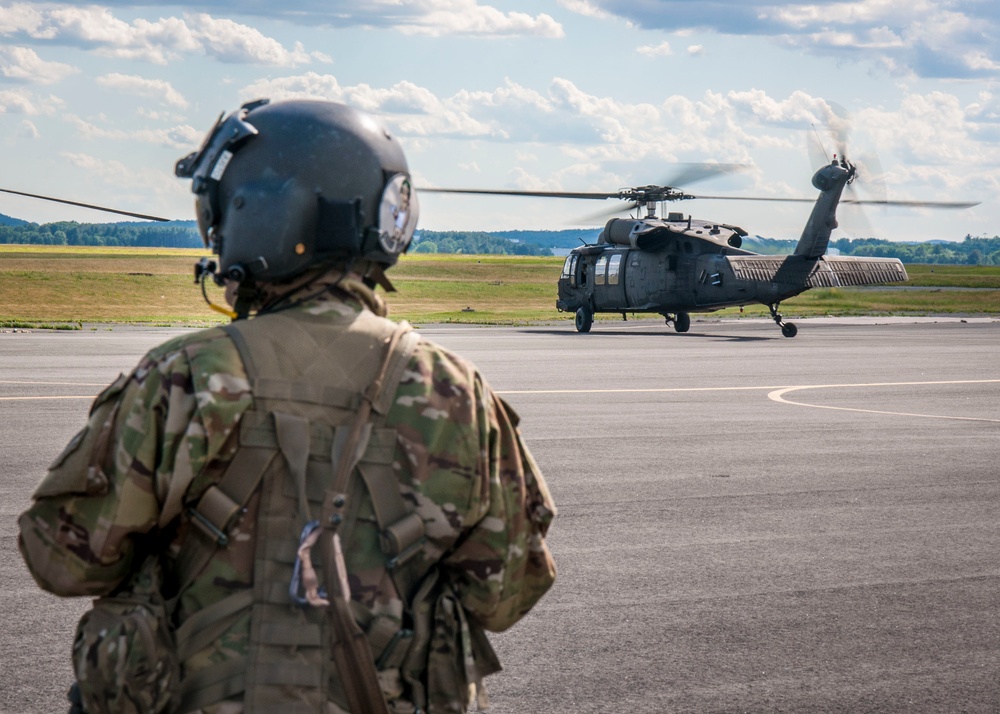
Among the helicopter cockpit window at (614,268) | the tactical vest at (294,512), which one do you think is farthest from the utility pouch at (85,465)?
the helicopter cockpit window at (614,268)

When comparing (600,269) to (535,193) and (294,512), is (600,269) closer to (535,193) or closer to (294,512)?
(535,193)

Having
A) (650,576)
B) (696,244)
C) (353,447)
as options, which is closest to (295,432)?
(353,447)

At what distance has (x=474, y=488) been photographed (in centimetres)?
257

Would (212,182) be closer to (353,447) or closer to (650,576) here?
(353,447)

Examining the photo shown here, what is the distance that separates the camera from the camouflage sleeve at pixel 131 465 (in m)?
2.39

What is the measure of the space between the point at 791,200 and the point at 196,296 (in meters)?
44.4

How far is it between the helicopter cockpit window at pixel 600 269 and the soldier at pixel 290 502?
37287 mm

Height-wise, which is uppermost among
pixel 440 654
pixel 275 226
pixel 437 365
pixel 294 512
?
pixel 275 226

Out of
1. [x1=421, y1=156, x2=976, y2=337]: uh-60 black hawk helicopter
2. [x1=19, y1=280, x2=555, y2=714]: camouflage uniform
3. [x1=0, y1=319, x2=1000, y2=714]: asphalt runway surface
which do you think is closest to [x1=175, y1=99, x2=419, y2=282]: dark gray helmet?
[x1=19, y1=280, x2=555, y2=714]: camouflage uniform

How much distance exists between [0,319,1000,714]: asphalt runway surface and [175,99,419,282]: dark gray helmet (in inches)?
118

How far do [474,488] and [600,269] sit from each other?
3763cm

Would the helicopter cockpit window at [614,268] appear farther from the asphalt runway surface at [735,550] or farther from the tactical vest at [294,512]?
the tactical vest at [294,512]

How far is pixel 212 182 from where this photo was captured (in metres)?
2.71

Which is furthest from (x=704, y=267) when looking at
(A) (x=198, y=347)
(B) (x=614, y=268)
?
(A) (x=198, y=347)
